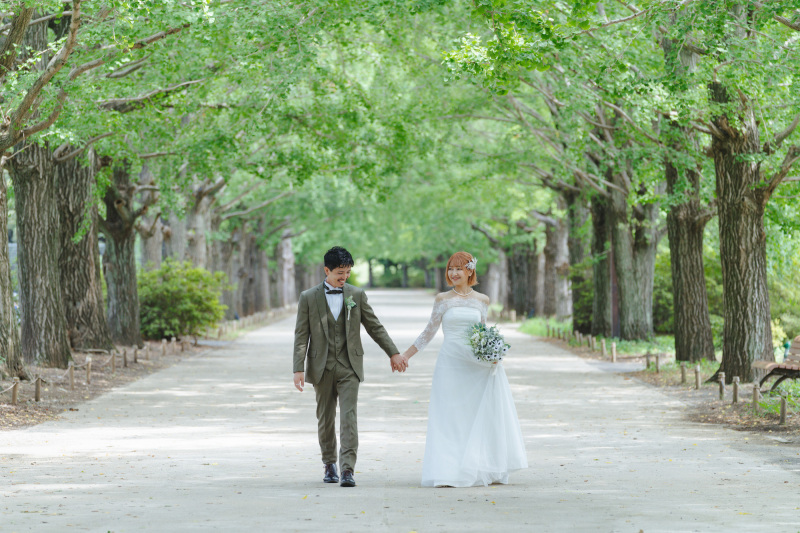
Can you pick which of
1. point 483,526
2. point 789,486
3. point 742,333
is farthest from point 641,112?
point 483,526

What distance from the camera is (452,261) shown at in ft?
29.4

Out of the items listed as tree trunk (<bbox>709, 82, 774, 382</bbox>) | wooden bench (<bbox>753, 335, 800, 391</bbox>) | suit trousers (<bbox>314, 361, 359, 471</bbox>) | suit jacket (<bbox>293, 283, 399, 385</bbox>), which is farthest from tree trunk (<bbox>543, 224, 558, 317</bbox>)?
suit trousers (<bbox>314, 361, 359, 471</bbox>)

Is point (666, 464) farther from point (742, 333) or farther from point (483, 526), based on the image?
point (742, 333)

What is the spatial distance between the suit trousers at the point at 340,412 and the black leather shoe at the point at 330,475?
0.04 metres

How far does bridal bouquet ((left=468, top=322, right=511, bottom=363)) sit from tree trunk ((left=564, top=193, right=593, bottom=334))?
21827mm

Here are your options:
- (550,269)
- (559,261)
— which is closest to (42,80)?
(559,261)

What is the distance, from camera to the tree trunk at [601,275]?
2842 cm

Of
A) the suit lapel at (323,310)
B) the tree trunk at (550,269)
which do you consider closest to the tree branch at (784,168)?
the suit lapel at (323,310)

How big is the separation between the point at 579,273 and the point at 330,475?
24365 mm

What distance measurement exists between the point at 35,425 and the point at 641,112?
32.1 feet

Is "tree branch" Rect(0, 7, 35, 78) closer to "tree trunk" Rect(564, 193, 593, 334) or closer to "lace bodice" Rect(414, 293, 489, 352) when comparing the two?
"lace bodice" Rect(414, 293, 489, 352)

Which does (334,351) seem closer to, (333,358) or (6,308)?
(333,358)

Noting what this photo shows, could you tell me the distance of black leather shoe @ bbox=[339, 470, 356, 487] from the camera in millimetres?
8461

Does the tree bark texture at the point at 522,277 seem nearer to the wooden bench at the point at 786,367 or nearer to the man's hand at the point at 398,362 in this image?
the wooden bench at the point at 786,367
